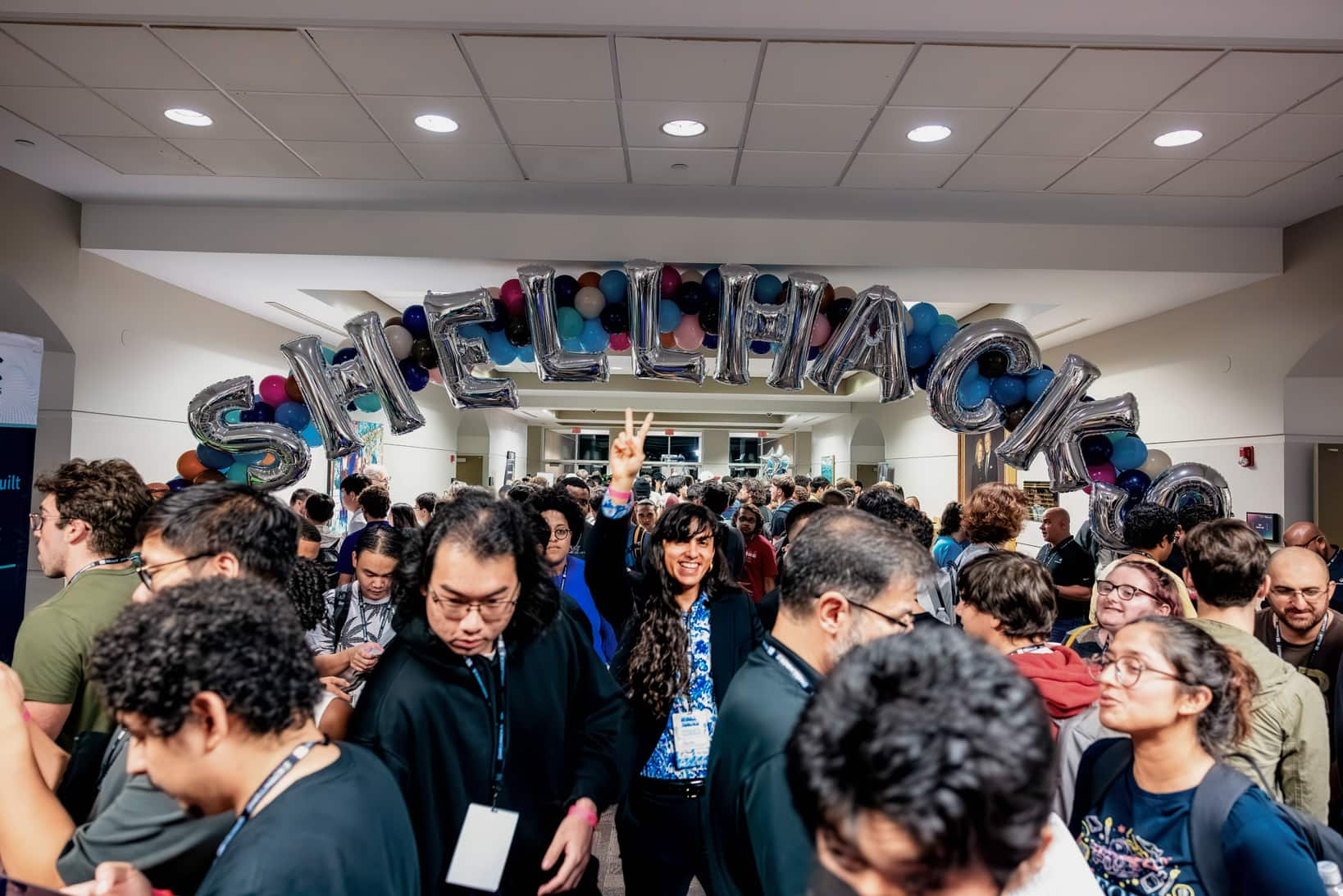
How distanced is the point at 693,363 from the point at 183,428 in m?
4.57

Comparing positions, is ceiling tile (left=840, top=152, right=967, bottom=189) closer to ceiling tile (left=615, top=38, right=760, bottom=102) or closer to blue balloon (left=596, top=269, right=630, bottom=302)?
ceiling tile (left=615, top=38, right=760, bottom=102)

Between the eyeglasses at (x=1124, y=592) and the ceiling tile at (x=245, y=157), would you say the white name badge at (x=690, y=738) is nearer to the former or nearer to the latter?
the eyeglasses at (x=1124, y=592)

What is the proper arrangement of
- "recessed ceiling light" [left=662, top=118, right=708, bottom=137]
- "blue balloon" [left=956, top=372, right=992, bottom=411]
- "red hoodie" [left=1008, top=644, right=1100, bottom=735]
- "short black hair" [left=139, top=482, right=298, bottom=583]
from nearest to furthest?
"short black hair" [left=139, top=482, right=298, bottom=583] → "red hoodie" [left=1008, top=644, right=1100, bottom=735] → "recessed ceiling light" [left=662, top=118, right=708, bottom=137] → "blue balloon" [left=956, top=372, right=992, bottom=411]

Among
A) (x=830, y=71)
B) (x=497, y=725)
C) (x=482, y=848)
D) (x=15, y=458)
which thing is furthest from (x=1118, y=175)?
(x=15, y=458)

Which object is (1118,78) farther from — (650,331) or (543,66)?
(650,331)

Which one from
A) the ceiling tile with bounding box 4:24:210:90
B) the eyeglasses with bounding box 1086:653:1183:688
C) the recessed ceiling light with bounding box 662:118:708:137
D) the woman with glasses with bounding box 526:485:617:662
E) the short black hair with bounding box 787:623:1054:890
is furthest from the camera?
the recessed ceiling light with bounding box 662:118:708:137

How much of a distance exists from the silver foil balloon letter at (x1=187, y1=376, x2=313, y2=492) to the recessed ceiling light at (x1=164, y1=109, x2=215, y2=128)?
1301 mm

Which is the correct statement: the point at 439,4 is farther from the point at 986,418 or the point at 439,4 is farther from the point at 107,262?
the point at 107,262

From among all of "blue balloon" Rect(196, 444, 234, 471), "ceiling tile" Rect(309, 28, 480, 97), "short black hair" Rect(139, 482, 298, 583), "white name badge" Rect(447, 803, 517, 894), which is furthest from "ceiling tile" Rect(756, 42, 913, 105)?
"blue balloon" Rect(196, 444, 234, 471)

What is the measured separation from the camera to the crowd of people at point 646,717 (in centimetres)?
65

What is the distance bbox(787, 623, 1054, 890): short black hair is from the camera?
1.92ft

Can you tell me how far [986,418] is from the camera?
15.4 feet

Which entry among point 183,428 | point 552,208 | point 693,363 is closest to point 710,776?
point 693,363

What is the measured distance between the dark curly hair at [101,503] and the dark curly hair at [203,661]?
1305 mm
